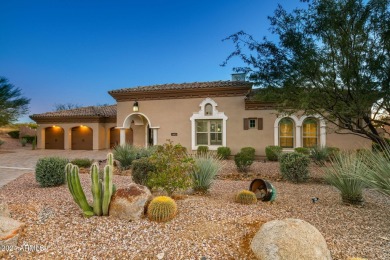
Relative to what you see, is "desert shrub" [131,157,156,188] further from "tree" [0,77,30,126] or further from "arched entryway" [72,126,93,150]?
"tree" [0,77,30,126]

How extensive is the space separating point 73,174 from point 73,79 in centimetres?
3091

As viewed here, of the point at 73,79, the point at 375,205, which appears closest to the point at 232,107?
the point at 375,205

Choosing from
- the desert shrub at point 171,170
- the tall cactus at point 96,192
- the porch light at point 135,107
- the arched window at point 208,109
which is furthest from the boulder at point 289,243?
the porch light at point 135,107

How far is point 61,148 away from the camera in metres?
24.4

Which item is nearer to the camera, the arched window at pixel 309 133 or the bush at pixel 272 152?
the bush at pixel 272 152

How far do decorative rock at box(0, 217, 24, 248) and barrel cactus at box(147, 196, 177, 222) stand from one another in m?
1.99

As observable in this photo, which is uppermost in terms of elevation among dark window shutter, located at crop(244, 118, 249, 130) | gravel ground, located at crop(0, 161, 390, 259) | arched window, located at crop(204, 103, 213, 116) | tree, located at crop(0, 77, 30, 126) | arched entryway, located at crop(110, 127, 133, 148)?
tree, located at crop(0, 77, 30, 126)

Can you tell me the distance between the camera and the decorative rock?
10.7ft

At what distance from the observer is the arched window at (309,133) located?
51.0 ft

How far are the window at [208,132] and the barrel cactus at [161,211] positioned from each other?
41.4ft

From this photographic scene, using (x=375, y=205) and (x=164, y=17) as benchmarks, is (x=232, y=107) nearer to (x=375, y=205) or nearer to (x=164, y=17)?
(x=164, y=17)

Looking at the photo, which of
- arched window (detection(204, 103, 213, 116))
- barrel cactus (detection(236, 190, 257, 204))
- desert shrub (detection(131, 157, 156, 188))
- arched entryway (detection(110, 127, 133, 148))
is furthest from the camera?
arched entryway (detection(110, 127, 133, 148))

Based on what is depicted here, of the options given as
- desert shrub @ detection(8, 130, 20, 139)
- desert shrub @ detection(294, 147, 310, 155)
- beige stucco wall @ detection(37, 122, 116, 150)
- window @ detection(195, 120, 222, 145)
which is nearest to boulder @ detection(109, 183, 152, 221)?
desert shrub @ detection(294, 147, 310, 155)

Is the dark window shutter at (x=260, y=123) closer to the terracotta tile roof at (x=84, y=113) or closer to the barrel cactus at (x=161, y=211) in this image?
the barrel cactus at (x=161, y=211)
